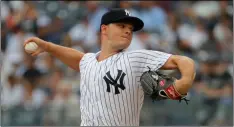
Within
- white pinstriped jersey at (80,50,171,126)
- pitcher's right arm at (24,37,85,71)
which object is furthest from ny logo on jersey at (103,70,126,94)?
pitcher's right arm at (24,37,85,71)

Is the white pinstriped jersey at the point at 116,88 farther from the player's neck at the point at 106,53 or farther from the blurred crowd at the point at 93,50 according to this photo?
the blurred crowd at the point at 93,50

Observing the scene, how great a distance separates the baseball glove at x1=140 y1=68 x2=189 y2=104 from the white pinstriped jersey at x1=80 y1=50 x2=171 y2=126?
0.22 ft

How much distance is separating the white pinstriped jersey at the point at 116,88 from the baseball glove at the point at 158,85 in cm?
7

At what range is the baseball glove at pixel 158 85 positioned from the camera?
9.73ft

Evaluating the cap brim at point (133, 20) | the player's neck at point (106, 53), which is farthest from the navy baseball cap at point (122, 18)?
the player's neck at point (106, 53)

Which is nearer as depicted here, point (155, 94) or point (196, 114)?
point (155, 94)

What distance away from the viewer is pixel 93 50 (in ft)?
23.2

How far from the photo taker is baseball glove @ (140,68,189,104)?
2.97 metres

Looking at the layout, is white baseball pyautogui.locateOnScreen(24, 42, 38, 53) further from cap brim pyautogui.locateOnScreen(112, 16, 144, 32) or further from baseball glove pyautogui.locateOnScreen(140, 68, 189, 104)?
baseball glove pyautogui.locateOnScreen(140, 68, 189, 104)

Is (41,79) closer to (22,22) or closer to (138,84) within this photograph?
(22,22)

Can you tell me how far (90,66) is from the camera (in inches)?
135

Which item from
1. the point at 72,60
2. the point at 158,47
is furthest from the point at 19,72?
the point at 72,60

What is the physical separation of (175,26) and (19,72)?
7.44 feet

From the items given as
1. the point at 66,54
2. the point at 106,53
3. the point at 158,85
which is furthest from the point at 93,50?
the point at 158,85
